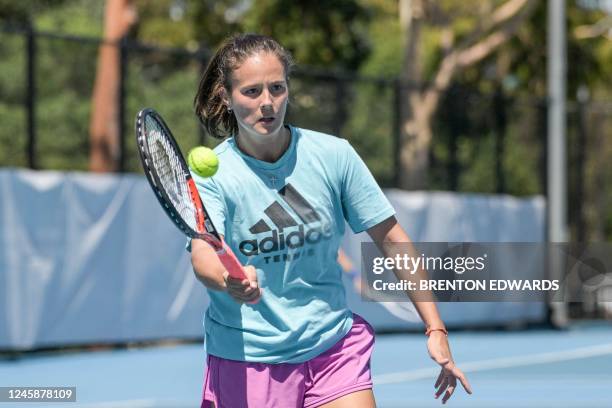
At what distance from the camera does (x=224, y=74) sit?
15.2 ft

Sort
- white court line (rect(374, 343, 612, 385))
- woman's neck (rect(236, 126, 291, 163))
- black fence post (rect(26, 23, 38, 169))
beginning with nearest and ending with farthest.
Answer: woman's neck (rect(236, 126, 291, 163)) < white court line (rect(374, 343, 612, 385)) < black fence post (rect(26, 23, 38, 169))

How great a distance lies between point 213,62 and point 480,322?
1603 cm

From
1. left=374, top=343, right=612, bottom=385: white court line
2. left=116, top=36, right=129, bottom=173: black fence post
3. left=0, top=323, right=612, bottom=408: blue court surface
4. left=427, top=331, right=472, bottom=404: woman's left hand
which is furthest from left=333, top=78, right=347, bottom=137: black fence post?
left=427, top=331, right=472, bottom=404: woman's left hand

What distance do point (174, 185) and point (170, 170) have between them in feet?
0.19

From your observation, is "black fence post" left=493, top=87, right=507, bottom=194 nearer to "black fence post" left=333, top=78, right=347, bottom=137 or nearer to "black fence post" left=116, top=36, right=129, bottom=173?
"black fence post" left=333, top=78, right=347, bottom=137

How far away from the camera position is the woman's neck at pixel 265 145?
15.1 feet

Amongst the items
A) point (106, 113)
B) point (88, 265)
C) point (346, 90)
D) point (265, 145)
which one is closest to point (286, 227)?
point (265, 145)

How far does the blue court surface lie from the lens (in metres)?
10.9

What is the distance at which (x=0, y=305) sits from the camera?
42.0 ft

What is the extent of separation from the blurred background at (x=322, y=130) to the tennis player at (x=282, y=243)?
160 centimetres

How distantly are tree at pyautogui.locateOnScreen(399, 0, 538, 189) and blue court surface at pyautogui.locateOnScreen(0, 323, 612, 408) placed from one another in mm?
2851

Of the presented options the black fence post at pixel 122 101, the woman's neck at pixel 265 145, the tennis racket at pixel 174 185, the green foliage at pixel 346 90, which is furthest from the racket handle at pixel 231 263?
the black fence post at pixel 122 101

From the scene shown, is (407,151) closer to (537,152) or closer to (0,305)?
(537,152)

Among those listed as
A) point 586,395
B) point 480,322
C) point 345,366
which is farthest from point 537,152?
point 345,366
